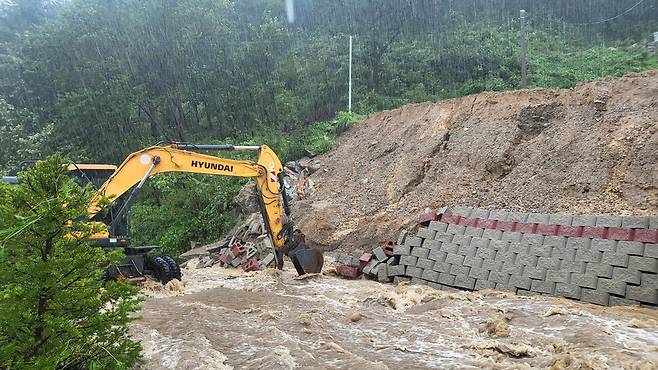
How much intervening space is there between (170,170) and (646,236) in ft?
26.2

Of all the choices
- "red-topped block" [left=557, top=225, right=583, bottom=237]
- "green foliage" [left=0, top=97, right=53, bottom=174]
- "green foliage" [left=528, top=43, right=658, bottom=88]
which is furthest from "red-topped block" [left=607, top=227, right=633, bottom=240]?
"green foliage" [left=0, top=97, right=53, bottom=174]

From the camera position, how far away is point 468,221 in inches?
362

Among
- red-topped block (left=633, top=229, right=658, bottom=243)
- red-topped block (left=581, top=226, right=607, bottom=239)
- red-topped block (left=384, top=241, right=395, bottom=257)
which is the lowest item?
red-topped block (left=384, top=241, right=395, bottom=257)

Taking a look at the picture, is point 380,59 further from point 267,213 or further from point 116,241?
point 116,241

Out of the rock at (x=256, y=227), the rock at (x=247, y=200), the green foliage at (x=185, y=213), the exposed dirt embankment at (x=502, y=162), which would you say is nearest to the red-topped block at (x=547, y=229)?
the exposed dirt embankment at (x=502, y=162)

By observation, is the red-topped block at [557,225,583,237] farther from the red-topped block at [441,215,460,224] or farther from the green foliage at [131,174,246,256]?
the green foliage at [131,174,246,256]

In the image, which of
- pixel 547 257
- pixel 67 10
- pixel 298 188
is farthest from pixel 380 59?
pixel 547 257

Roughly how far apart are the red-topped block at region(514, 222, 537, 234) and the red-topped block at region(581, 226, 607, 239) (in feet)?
2.60

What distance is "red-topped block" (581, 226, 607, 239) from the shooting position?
7421 mm

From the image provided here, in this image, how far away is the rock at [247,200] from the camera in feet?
49.4

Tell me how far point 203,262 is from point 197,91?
32.8 feet

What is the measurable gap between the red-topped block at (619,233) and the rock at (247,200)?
9.85 metres

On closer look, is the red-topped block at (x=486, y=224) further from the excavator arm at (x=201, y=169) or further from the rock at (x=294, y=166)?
the rock at (x=294, y=166)

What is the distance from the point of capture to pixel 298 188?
15.2m
